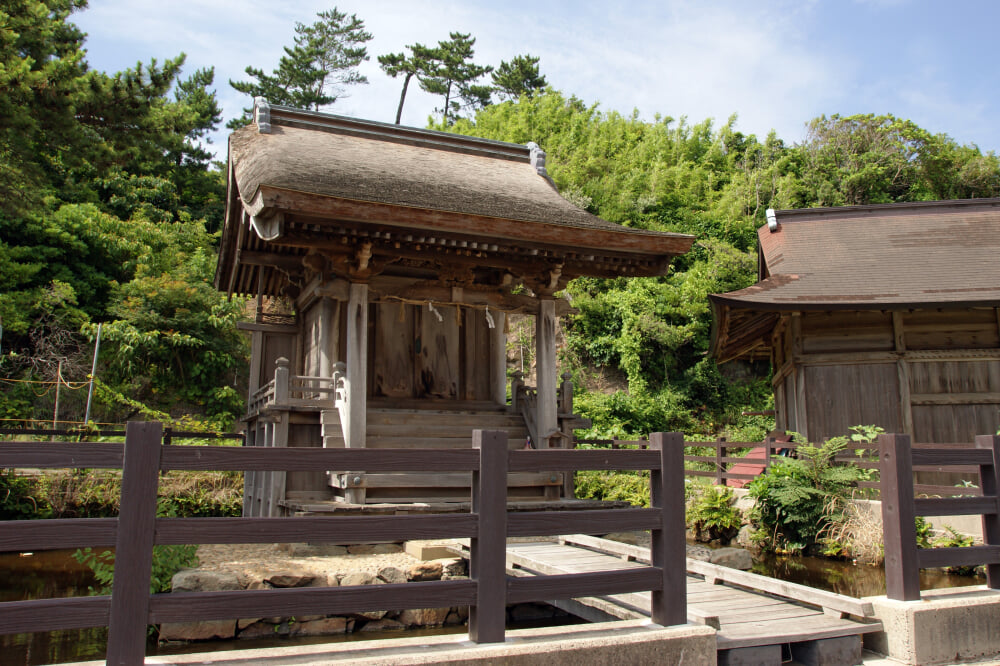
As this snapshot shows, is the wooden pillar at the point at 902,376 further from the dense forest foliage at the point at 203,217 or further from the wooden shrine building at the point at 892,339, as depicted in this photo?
the dense forest foliage at the point at 203,217

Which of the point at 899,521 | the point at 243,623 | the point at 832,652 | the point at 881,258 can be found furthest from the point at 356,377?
the point at 881,258

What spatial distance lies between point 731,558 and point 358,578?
4.35 metres

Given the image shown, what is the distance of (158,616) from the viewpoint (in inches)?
138

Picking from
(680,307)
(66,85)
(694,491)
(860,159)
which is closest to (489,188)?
(694,491)

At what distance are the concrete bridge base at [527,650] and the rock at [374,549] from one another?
4.50m

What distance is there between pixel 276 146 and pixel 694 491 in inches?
351

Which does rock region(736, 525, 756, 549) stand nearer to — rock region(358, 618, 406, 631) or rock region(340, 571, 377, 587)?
rock region(358, 618, 406, 631)

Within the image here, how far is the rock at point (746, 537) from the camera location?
10695 millimetres

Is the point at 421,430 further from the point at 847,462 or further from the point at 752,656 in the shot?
the point at 847,462

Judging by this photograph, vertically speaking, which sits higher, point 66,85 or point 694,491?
point 66,85

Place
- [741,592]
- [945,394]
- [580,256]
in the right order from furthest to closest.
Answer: [945,394]
[580,256]
[741,592]

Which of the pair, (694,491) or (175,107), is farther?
(175,107)

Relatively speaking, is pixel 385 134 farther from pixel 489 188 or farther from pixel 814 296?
pixel 814 296

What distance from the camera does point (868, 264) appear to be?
14477 millimetres
